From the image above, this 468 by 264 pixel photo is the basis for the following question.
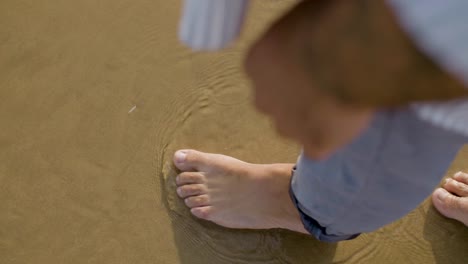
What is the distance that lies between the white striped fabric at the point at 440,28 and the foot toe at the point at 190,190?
3.36 feet

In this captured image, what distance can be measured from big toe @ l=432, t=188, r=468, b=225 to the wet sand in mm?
36

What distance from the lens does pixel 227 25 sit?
61cm

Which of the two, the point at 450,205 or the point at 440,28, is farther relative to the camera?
the point at 450,205

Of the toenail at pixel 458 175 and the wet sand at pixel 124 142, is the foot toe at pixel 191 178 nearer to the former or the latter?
the wet sand at pixel 124 142

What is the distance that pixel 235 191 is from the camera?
1377mm

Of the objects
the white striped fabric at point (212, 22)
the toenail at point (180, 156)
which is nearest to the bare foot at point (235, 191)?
the toenail at point (180, 156)

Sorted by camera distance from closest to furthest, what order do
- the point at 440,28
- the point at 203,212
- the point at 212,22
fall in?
1. the point at 440,28
2. the point at 212,22
3. the point at 203,212

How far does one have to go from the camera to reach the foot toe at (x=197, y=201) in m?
1.38

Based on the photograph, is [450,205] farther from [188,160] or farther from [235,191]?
[188,160]

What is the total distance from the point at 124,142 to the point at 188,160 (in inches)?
8.2

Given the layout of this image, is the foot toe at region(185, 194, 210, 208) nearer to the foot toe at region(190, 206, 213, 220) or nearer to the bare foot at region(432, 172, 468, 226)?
the foot toe at region(190, 206, 213, 220)

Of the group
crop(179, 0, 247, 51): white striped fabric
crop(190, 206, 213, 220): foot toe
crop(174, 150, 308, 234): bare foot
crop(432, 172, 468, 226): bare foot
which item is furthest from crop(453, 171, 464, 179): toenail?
crop(179, 0, 247, 51): white striped fabric

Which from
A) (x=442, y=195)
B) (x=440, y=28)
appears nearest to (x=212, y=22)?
(x=440, y=28)

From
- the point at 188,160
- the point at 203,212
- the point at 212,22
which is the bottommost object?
the point at 203,212
